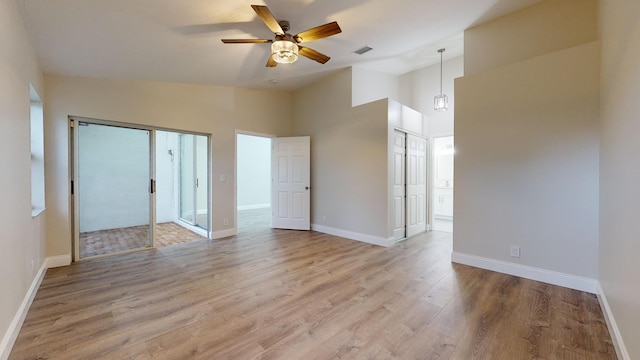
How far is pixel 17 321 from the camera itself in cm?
183

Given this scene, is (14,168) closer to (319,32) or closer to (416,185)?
(319,32)

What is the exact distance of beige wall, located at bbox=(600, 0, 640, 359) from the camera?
4.71ft

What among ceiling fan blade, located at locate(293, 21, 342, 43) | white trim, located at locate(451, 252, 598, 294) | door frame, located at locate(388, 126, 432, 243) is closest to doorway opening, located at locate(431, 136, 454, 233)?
door frame, located at locate(388, 126, 432, 243)

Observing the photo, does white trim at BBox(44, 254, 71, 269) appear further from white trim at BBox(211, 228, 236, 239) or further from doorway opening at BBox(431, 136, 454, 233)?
doorway opening at BBox(431, 136, 454, 233)

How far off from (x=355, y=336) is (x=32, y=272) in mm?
3113

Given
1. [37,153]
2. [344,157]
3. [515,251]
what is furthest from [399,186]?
[37,153]

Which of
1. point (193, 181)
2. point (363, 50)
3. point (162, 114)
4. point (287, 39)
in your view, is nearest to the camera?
point (287, 39)

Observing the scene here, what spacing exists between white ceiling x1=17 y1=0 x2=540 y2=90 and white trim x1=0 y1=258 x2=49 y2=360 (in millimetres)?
2388

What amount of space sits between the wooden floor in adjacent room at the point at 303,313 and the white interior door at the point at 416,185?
1489 millimetres

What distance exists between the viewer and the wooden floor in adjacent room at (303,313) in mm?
1673

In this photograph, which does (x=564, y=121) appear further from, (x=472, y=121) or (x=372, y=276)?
(x=372, y=276)

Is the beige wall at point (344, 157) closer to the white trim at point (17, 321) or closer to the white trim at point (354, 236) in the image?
the white trim at point (354, 236)

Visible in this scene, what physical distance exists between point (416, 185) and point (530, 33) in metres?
2.77

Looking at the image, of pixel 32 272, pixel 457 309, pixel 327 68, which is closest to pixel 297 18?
pixel 327 68
